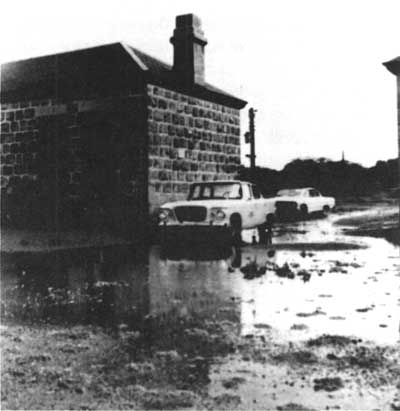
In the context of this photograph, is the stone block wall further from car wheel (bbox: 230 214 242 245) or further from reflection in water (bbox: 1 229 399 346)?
reflection in water (bbox: 1 229 399 346)

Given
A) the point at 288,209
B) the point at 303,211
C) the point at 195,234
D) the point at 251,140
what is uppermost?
the point at 251,140

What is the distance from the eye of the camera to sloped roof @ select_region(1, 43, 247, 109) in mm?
16469

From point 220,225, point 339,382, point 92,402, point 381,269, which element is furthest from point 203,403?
point 220,225

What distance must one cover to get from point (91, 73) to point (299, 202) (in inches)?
359

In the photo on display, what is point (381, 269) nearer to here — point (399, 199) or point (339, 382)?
point (339, 382)

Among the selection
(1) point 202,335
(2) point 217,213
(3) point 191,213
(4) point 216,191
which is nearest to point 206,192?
(4) point 216,191

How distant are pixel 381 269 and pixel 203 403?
6.12 m

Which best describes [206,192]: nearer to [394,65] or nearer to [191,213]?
[191,213]

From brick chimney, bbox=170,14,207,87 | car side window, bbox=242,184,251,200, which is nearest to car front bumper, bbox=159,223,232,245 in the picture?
car side window, bbox=242,184,251,200

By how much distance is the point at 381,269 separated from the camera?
8898 millimetres

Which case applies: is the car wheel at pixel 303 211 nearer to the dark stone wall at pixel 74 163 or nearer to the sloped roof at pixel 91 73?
the sloped roof at pixel 91 73

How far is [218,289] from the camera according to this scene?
7297mm

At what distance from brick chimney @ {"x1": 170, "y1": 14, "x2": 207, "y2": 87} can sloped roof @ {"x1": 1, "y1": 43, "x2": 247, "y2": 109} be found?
0.97 feet

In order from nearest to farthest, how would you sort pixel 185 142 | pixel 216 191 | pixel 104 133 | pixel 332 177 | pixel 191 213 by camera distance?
1. pixel 191 213
2. pixel 216 191
3. pixel 104 133
4. pixel 185 142
5. pixel 332 177
